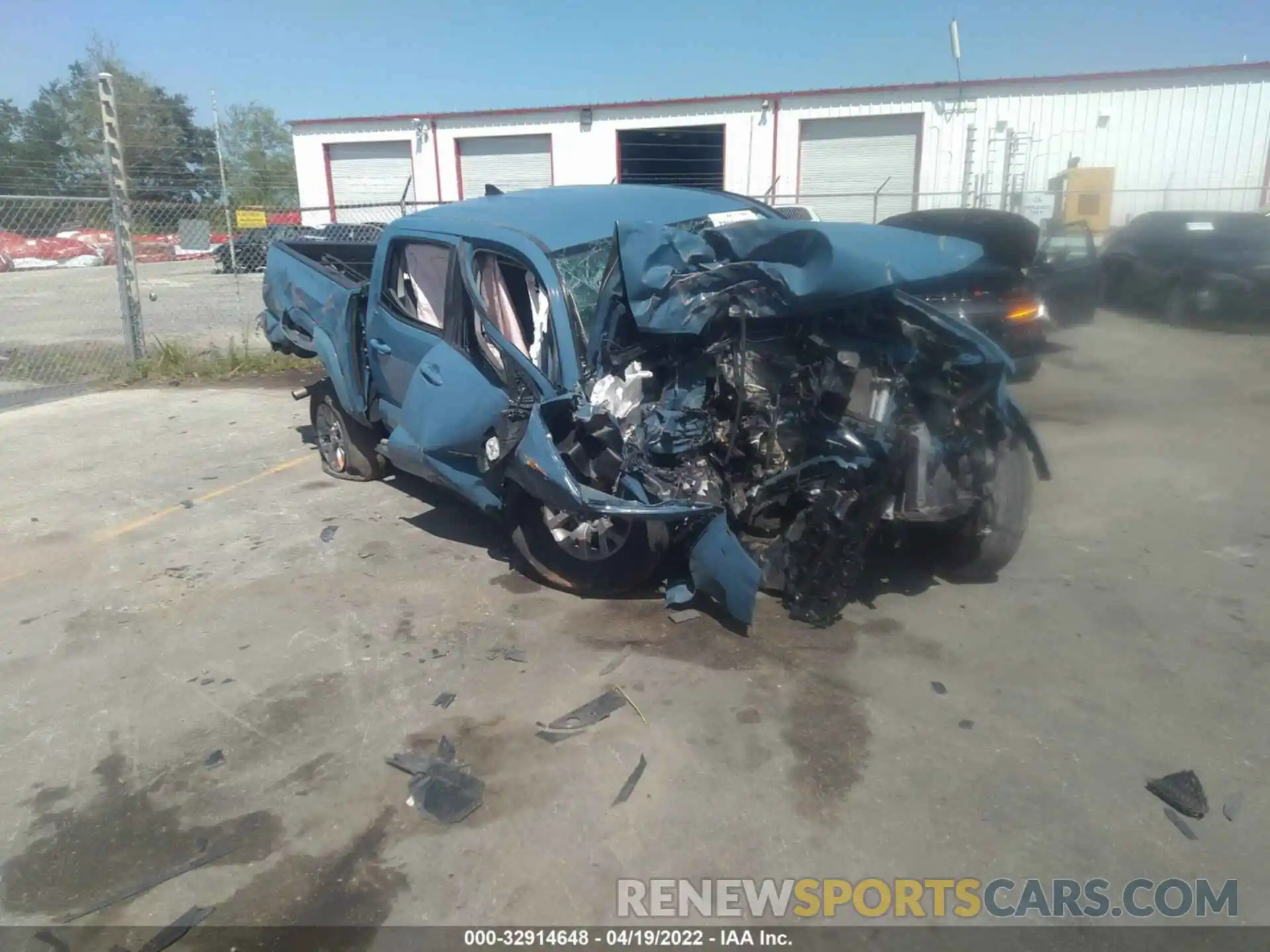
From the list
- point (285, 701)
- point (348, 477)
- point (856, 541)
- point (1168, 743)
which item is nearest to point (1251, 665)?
point (1168, 743)

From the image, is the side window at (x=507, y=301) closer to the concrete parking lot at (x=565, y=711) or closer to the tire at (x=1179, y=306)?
the concrete parking lot at (x=565, y=711)

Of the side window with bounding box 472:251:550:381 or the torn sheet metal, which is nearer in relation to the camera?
the torn sheet metal

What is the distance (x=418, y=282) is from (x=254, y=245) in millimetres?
18806

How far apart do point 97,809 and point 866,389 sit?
3728mm

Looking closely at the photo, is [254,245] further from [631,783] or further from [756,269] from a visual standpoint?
[631,783]

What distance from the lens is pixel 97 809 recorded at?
10.9 ft

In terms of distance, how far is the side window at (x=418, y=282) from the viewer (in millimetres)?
5461

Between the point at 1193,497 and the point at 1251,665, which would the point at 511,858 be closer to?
the point at 1251,665

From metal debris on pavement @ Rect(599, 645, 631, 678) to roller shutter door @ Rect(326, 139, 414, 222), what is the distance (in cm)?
2644

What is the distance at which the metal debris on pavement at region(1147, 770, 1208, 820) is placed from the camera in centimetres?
308

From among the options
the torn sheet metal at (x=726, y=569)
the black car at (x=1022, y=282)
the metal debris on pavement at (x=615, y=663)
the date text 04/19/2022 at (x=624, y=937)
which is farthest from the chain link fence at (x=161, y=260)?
the date text 04/19/2022 at (x=624, y=937)

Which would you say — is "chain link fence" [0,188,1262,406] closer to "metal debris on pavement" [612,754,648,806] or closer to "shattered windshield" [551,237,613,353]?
"shattered windshield" [551,237,613,353]

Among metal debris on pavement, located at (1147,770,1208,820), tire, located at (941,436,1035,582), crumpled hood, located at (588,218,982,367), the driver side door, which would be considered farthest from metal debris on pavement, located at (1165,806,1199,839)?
the driver side door

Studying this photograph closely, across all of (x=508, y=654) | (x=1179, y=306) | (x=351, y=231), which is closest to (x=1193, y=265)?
(x=1179, y=306)
